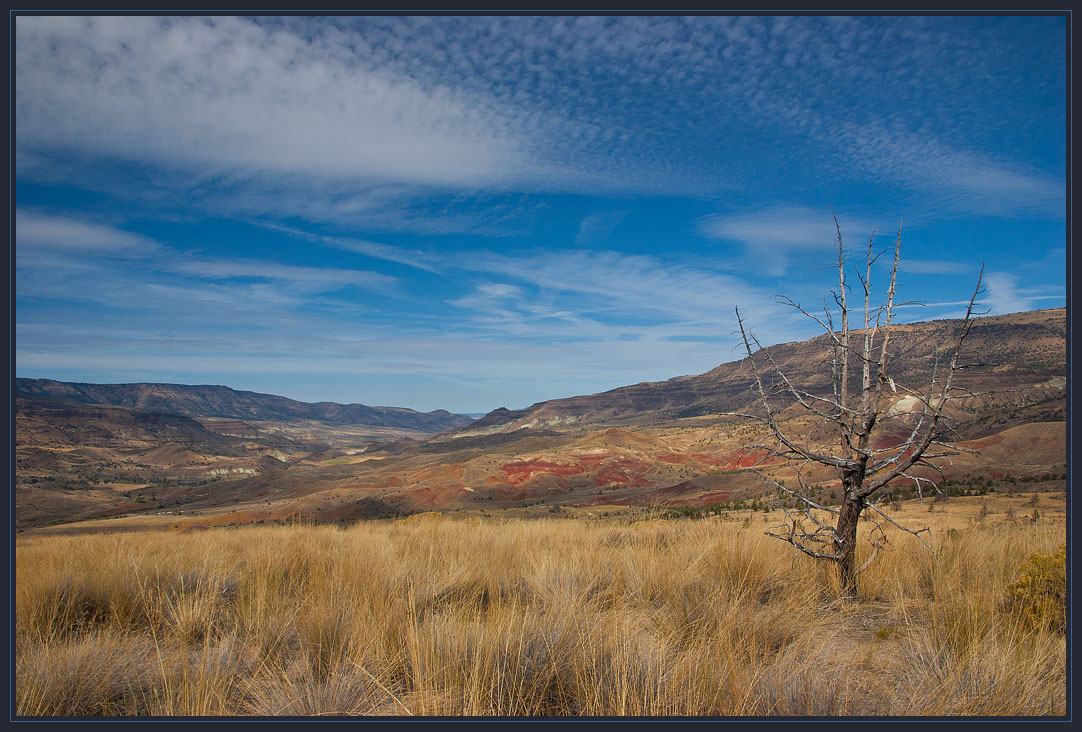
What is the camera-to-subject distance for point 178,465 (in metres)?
115

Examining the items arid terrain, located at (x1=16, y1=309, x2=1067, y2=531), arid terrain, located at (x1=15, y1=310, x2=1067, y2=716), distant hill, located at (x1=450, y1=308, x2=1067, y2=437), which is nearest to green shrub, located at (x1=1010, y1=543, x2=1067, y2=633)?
arid terrain, located at (x1=15, y1=310, x2=1067, y2=716)

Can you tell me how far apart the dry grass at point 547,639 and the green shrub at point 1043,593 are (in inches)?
3.8

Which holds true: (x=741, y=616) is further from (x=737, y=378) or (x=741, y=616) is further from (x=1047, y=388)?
(x=737, y=378)

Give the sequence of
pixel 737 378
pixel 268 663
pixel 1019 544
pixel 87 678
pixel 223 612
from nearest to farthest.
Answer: pixel 87 678 < pixel 268 663 < pixel 223 612 < pixel 1019 544 < pixel 737 378

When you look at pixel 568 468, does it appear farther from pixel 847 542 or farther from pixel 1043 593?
pixel 1043 593

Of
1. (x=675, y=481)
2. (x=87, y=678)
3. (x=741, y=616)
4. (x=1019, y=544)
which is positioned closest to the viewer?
(x=87, y=678)

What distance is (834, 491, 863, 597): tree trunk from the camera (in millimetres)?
4812

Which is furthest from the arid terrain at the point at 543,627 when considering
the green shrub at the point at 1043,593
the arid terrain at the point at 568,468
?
the arid terrain at the point at 568,468

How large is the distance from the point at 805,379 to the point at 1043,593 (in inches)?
324

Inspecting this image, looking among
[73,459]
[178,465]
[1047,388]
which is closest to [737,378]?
[1047,388]

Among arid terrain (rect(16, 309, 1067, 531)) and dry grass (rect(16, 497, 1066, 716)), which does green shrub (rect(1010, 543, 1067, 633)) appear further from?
arid terrain (rect(16, 309, 1067, 531))

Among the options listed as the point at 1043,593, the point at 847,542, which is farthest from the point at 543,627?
the point at 1043,593

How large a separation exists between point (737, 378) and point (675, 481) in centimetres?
9211

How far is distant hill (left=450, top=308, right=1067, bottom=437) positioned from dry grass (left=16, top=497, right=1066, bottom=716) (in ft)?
7.24
